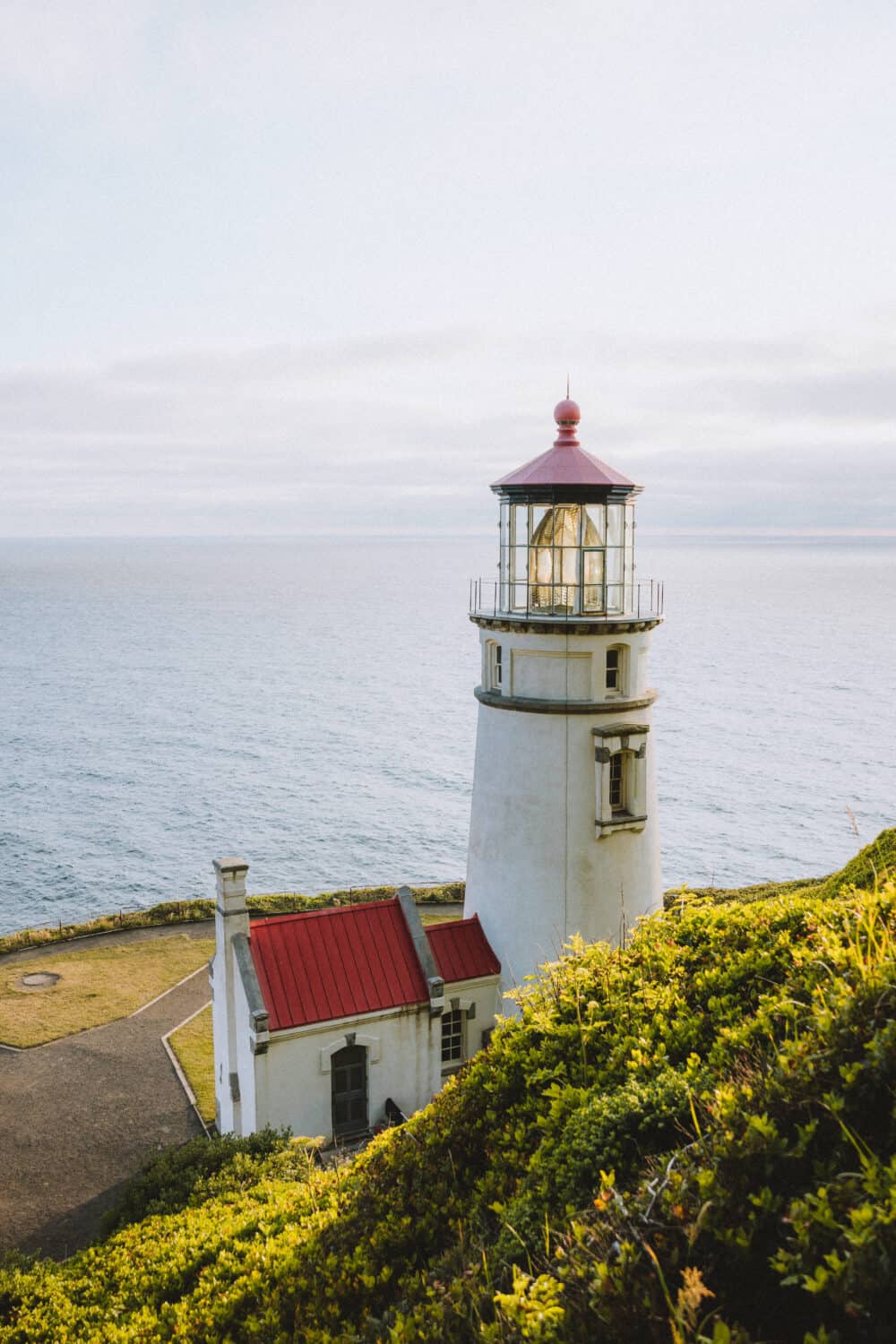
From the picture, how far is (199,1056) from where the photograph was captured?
83.7 feet

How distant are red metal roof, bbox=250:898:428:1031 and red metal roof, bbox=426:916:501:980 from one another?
56 cm

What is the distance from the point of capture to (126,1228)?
1234cm

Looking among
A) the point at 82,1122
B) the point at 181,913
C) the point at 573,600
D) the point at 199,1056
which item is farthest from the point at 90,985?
the point at 573,600

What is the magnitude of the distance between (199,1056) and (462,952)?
10.8m

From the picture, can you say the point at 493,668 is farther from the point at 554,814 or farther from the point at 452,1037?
the point at 452,1037

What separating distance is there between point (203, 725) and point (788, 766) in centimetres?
4866

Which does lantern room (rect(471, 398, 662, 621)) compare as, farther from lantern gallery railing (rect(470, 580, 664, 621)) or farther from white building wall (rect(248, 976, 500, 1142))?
white building wall (rect(248, 976, 500, 1142))

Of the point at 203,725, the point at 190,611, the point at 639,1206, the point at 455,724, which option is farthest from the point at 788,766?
the point at 190,611

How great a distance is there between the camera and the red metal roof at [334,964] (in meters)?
17.5

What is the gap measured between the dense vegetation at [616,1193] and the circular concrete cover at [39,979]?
63.0ft

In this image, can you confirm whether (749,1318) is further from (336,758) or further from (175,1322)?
(336,758)

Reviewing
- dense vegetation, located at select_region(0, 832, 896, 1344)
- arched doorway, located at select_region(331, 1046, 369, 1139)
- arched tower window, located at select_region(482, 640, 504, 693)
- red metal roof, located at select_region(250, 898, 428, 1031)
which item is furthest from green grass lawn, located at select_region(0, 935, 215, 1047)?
arched tower window, located at select_region(482, 640, 504, 693)

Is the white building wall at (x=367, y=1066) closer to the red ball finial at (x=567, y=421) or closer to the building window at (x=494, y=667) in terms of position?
the building window at (x=494, y=667)

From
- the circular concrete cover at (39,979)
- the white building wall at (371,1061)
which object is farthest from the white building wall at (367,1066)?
the circular concrete cover at (39,979)
